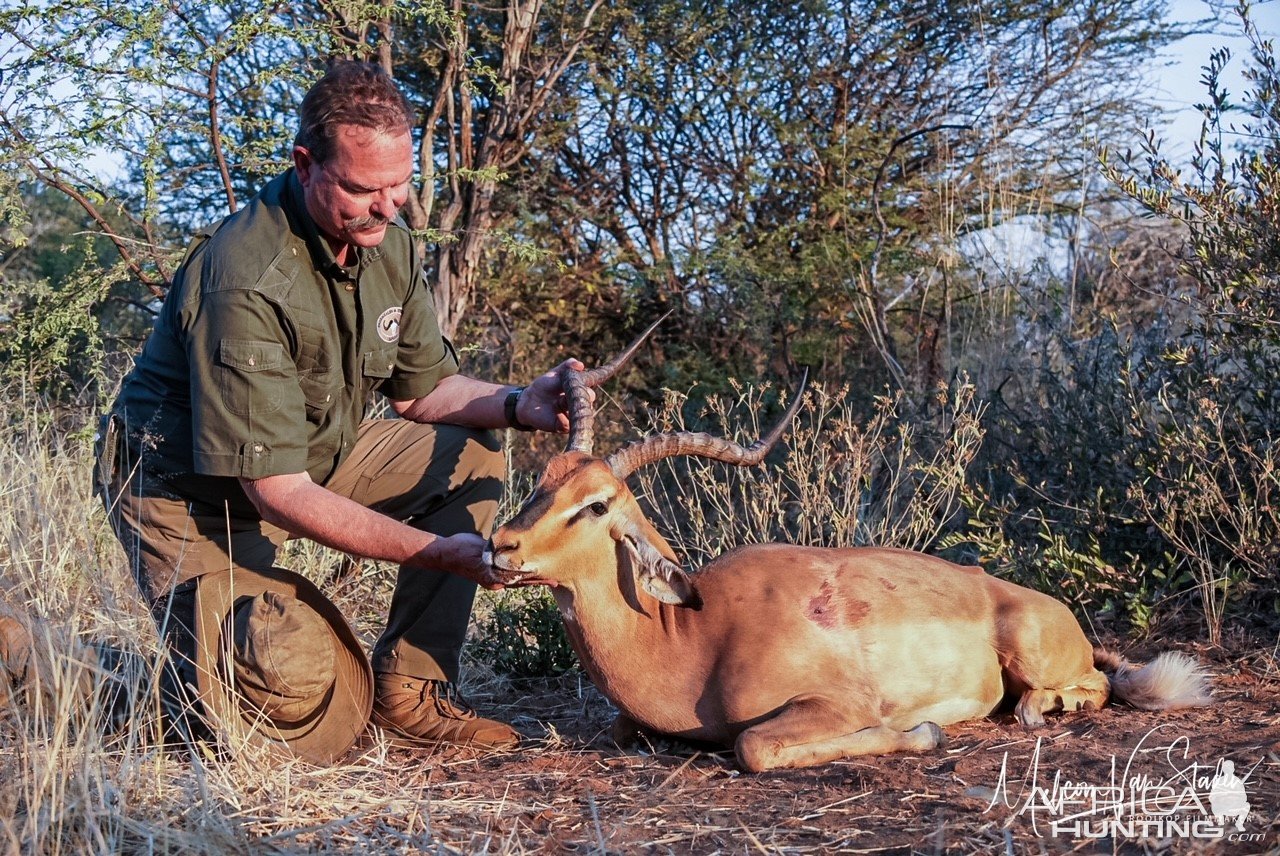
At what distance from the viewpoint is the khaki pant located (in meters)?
5.05

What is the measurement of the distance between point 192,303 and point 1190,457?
478 cm

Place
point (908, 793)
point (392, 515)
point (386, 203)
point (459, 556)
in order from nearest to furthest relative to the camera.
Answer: point (908, 793), point (459, 556), point (386, 203), point (392, 515)

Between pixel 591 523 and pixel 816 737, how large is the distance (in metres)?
1.16

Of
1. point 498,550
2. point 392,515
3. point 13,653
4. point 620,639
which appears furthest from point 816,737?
point 13,653

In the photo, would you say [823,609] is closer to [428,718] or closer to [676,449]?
[676,449]

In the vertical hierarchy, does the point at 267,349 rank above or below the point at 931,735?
above

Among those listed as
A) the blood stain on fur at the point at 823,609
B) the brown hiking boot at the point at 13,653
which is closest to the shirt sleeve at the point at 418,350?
the brown hiking boot at the point at 13,653

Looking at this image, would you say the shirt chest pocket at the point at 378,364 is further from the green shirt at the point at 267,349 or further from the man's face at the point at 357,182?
the man's face at the point at 357,182

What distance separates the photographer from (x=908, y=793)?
4.13 metres

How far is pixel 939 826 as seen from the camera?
3.70 m

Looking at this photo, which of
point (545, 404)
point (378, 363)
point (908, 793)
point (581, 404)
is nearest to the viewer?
point (908, 793)

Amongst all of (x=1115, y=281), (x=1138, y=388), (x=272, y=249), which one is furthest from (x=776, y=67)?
A: (x=272, y=249)

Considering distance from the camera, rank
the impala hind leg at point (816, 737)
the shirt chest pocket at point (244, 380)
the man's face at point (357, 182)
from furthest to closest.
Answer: the man's face at point (357, 182), the shirt chest pocket at point (244, 380), the impala hind leg at point (816, 737)

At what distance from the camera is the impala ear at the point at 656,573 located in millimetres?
4848
